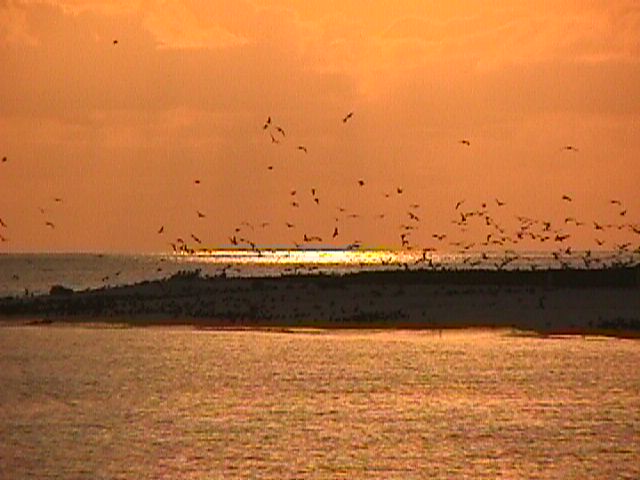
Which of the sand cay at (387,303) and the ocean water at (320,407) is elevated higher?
the sand cay at (387,303)

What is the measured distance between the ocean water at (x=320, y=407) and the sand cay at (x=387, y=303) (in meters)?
7.27

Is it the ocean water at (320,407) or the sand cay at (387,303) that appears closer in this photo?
the ocean water at (320,407)

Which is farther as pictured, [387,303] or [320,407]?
[387,303]

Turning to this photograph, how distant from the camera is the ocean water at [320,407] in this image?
34.5 metres

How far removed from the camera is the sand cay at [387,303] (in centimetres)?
7569

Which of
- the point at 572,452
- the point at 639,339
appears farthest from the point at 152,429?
the point at 639,339

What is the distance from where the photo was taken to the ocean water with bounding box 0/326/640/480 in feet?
113

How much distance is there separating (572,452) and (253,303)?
173 ft

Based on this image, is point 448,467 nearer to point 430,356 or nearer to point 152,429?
point 152,429

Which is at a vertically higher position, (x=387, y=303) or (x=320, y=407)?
(x=387, y=303)

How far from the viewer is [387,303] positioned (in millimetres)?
85188

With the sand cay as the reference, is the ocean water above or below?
below

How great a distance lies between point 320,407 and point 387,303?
134 feet

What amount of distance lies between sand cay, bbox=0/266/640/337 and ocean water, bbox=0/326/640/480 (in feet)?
23.9
